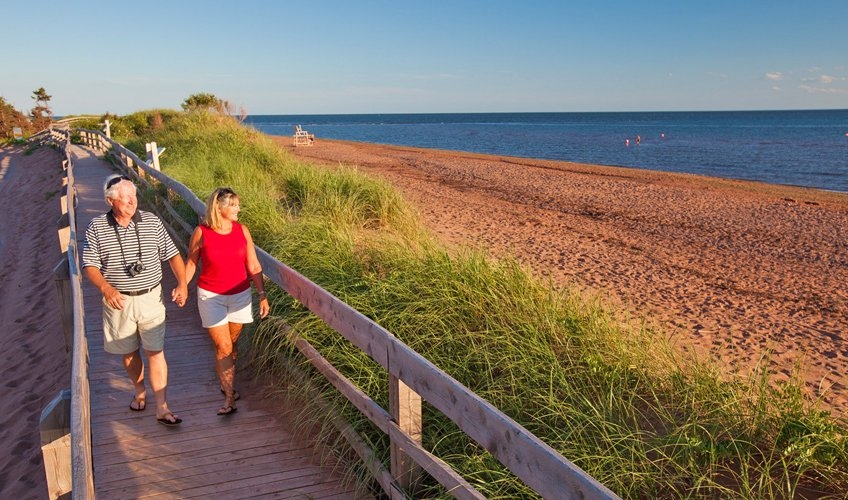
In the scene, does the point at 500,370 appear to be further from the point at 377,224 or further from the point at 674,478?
the point at 377,224

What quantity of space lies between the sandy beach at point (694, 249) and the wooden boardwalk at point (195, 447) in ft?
11.8

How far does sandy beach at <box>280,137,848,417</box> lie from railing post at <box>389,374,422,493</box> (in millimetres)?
2865

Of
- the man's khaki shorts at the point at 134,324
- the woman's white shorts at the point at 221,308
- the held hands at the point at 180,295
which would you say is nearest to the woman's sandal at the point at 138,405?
the man's khaki shorts at the point at 134,324

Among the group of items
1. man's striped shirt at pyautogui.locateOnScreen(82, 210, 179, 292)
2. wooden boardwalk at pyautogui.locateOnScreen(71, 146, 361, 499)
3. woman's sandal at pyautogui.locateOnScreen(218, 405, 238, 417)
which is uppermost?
man's striped shirt at pyautogui.locateOnScreen(82, 210, 179, 292)

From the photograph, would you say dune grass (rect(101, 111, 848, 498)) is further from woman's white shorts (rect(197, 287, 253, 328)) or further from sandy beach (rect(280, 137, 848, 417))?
sandy beach (rect(280, 137, 848, 417))

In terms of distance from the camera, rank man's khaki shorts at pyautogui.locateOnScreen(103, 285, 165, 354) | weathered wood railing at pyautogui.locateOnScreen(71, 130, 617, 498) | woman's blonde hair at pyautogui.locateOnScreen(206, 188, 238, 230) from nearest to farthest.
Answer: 1. weathered wood railing at pyautogui.locateOnScreen(71, 130, 617, 498)
2. man's khaki shorts at pyautogui.locateOnScreen(103, 285, 165, 354)
3. woman's blonde hair at pyautogui.locateOnScreen(206, 188, 238, 230)

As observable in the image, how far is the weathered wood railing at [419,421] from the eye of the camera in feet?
7.42

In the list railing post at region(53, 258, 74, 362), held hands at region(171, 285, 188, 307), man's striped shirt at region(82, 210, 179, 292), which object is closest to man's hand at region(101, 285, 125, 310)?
man's striped shirt at region(82, 210, 179, 292)

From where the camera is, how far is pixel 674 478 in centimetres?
309

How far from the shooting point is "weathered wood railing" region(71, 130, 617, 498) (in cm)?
226

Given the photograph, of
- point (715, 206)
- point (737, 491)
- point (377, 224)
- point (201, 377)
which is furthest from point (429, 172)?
point (737, 491)

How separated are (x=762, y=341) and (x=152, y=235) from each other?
22.2 feet

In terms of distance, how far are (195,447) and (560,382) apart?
8.07ft

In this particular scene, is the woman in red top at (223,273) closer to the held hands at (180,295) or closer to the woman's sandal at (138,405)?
the held hands at (180,295)
